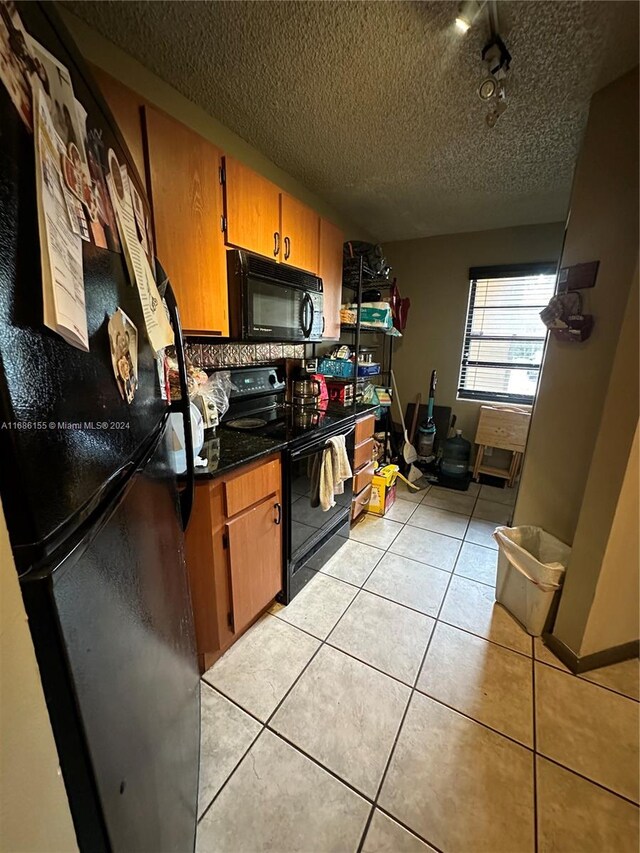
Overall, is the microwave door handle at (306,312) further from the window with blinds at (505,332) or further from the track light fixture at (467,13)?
the window with blinds at (505,332)

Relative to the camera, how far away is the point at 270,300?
1.66 meters

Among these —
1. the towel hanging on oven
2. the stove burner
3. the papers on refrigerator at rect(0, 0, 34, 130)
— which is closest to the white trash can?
the towel hanging on oven

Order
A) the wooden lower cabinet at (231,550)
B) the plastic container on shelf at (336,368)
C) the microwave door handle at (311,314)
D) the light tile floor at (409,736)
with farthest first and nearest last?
the plastic container on shelf at (336,368) < the microwave door handle at (311,314) < the wooden lower cabinet at (231,550) < the light tile floor at (409,736)

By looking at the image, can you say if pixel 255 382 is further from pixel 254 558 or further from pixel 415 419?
pixel 415 419

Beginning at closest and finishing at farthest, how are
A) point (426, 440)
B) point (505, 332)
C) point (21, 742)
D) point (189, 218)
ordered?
point (21, 742)
point (189, 218)
point (505, 332)
point (426, 440)

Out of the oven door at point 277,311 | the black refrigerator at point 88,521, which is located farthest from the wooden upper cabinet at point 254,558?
the oven door at point 277,311

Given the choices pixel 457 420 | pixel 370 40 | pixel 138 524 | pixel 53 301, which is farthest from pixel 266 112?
pixel 457 420

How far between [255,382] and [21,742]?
1803 millimetres

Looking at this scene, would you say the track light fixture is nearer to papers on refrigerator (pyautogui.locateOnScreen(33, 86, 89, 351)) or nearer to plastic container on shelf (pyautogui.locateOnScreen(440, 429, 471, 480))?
papers on refrigerator (pyautogui.locateOnScreen(33, 86, 89, 351))

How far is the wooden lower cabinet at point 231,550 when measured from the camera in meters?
1.22

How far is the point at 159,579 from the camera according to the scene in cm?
70

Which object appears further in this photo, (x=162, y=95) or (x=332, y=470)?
(x=332, y=470)

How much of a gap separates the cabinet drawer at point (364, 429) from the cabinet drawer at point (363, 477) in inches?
9.5

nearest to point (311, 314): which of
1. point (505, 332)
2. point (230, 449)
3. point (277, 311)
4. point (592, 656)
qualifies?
point (277, 311)
